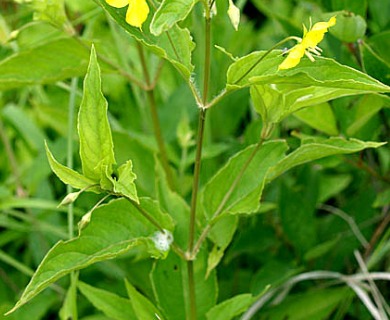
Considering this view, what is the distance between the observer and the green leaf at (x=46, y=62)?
0.98 meters

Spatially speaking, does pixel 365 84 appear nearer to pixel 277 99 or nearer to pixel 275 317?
pixel 277 99

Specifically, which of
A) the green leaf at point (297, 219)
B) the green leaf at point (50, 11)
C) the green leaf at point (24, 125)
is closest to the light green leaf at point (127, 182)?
the green leaf at point (50, 11)

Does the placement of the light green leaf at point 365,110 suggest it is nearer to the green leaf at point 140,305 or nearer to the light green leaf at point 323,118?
the light green leaf at point 323,118

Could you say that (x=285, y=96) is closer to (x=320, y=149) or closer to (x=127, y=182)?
(x=320, y=149)

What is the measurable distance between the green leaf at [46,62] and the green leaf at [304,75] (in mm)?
343

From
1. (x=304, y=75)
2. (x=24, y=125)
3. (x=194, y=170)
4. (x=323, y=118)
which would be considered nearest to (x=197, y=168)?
(x=194, y=170)

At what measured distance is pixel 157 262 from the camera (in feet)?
2.92

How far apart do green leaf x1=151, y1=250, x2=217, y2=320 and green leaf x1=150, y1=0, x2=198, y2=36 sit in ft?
1.23

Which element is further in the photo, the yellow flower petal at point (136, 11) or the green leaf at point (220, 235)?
the green leaf at point (220, 235)

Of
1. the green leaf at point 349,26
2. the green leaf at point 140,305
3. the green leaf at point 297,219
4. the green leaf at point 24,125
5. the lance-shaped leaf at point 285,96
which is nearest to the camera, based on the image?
the lance-shaped leaf at point 285,96

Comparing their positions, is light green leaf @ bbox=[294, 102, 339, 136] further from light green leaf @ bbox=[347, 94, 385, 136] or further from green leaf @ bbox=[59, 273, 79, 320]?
green leaf @ bbox=[59, 273, 79, 320]

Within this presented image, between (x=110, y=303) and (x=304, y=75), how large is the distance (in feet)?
1.33

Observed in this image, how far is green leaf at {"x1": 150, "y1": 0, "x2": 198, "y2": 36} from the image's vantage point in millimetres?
607

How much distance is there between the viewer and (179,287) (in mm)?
901
